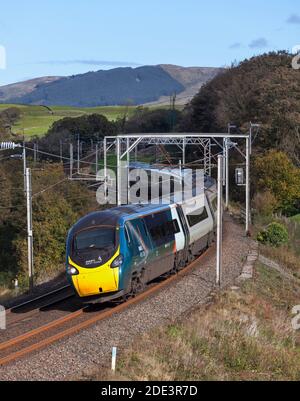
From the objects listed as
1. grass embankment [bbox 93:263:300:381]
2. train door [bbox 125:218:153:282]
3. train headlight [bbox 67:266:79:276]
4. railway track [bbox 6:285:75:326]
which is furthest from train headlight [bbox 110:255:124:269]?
railway track [bbox 6:285:75:326]

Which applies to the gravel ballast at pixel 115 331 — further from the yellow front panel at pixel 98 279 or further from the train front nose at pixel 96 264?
the train front nose at pixel 96 264

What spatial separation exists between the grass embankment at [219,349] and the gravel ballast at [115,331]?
0.58m

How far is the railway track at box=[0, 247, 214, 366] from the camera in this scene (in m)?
14.7

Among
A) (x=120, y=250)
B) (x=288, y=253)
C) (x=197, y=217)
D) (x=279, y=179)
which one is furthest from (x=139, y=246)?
(x=279, y=179)

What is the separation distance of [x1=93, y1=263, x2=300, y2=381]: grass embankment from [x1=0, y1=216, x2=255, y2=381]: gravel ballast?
1.91 feet

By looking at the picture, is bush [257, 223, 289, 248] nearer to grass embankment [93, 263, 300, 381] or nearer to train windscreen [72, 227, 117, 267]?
grass embankment [93, 263, 300, 381]

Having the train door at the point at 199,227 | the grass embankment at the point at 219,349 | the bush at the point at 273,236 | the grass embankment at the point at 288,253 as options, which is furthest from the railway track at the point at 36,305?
the bush at the point at 273,236

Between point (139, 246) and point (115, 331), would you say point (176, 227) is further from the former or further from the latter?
point (115, 331)

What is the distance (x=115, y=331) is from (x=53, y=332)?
1465mm

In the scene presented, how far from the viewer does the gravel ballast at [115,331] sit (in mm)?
13281

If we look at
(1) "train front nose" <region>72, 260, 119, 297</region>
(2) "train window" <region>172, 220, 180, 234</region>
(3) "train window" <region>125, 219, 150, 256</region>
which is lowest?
(1) "train front nose" <region>72, 260, 119, 297</region>

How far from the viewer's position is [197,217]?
1065 inches

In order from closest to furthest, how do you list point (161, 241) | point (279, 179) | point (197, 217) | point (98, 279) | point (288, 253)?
point (98, 279) → point (161, 241) → point (197, 217) → point (288, 253) → point (279, 179)

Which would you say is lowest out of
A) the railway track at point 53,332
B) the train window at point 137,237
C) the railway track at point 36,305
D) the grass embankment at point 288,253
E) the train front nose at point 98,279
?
the grass embankment at point 288,253
